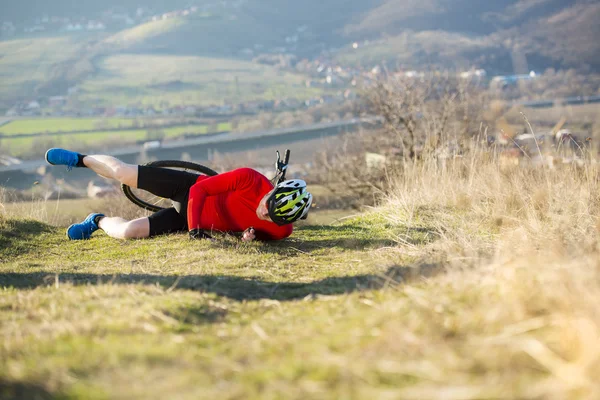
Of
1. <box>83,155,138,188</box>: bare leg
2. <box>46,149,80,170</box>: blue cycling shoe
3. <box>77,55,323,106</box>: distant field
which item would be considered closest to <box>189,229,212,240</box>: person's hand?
<box>83,155,138,188</box>: bare leg

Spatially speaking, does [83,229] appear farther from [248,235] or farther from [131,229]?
[248,235]

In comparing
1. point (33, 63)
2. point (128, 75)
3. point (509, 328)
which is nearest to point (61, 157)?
point (509, 328)

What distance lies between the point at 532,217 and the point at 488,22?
A: 436ft

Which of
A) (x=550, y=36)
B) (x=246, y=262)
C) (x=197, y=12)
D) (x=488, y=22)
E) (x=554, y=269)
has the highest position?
(x=197, y=12)

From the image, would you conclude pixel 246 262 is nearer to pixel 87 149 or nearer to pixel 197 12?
pixel 87 149

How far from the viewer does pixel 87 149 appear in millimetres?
56500

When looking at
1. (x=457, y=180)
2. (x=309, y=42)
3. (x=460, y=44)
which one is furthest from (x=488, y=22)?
(x=457, y=180)

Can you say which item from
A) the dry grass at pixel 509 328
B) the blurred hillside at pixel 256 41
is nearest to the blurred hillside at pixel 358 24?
the blurred hillside at pixel 256 41

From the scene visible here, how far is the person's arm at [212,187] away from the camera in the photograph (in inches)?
246

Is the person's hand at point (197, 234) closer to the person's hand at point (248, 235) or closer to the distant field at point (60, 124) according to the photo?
the person's hand at point (248, 235)

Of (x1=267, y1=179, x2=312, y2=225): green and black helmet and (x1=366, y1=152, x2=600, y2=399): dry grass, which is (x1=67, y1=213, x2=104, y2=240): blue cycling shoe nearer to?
(x1=267, y1=179, x2=312, y2=225): green and black helmet

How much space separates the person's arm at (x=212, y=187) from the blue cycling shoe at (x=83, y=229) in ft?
5.93

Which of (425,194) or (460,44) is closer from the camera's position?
(425,194)

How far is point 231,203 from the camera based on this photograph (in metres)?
6.45
